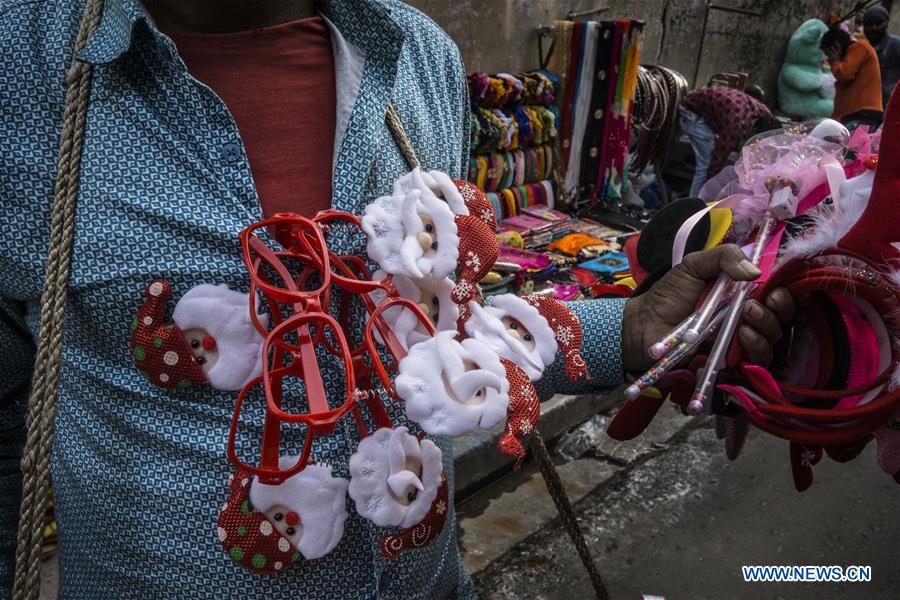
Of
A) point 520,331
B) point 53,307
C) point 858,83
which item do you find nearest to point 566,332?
point 520,331

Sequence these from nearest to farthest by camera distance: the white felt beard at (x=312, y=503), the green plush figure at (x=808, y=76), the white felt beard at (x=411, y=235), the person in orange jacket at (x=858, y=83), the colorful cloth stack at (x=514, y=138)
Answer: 1. the white felt beard at (x=411, y=235)
2. the white felt beard at (x=312, y=503)
3. the colorful cloth stack at (x=514, y=138)
4. the person in orange jacket at (x=858, y=83)
5. the green plush figure at (x=808, y=76)

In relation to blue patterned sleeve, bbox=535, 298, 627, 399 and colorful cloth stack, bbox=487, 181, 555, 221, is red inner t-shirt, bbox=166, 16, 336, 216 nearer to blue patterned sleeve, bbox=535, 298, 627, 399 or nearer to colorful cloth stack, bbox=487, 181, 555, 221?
blue patterned sleeve, bbox=535, 298, 627, 399

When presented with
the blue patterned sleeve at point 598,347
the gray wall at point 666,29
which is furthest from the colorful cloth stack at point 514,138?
the blue patterned sleeve at point 598,347

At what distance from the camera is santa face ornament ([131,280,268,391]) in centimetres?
93

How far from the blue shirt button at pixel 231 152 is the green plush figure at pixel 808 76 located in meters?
9.16

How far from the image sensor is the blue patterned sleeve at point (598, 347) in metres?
1.21

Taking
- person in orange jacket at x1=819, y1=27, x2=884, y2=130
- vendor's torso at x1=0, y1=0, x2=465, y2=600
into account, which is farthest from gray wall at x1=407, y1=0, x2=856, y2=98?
vendor's torso at x1=0, y1=0, x2=465, y2=600

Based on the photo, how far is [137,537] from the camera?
1008 mm

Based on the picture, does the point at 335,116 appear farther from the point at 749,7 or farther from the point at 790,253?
the point at 749,7

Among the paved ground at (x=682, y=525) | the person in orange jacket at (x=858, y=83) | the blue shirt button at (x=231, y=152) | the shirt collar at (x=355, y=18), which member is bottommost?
the paved ground at (x=682, y=525)

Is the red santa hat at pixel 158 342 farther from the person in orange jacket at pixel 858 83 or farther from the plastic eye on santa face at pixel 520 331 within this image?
the person in orange jacket at pixel 858 83

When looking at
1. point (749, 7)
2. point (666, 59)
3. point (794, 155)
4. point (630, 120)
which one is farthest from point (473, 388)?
point (749, 7)

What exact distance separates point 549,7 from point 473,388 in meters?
4.99

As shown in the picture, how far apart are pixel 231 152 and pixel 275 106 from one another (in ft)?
0.43
